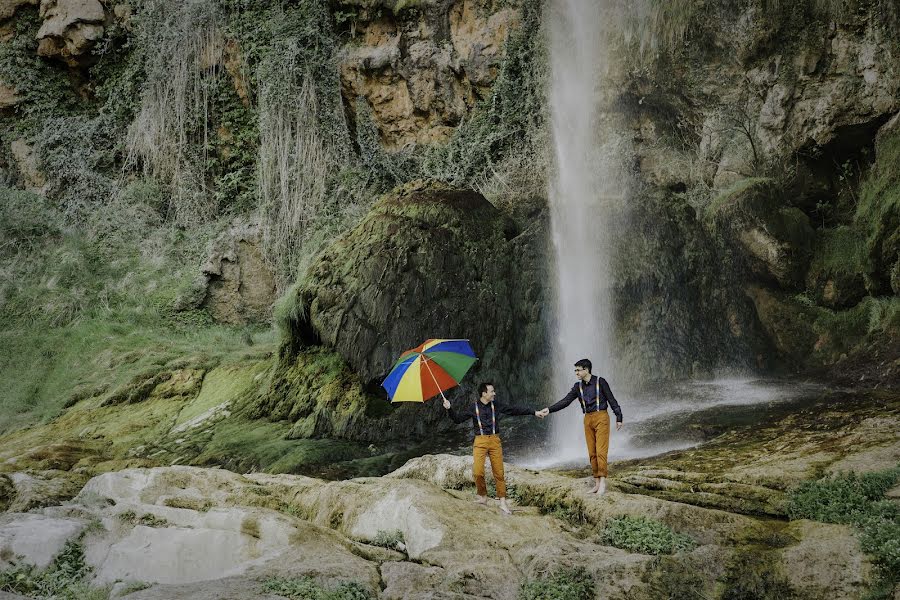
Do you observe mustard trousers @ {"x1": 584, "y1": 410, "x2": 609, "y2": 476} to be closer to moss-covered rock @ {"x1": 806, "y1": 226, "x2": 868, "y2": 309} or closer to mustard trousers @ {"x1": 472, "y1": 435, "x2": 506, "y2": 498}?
mustard trousers @ {"x1": 472, "y1": 435, "x2": 506, "y2": 498}

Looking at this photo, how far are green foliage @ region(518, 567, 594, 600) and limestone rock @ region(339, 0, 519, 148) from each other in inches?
583

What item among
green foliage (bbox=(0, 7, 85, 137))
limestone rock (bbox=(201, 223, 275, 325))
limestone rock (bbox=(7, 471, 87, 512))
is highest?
green foliage (bbox=(0, 7, 85, 137))

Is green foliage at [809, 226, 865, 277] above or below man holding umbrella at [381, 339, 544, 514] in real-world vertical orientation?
above

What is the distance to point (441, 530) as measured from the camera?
5.18 meters

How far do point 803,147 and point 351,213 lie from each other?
10300mm

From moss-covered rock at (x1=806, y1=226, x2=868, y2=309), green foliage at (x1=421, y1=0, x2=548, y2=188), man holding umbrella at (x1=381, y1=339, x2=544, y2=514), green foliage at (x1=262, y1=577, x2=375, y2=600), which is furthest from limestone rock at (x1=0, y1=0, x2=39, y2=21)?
moss-covered rock at (x1=806, y1=226, x2=868, y2=309)

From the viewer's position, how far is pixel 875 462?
5.89 metres

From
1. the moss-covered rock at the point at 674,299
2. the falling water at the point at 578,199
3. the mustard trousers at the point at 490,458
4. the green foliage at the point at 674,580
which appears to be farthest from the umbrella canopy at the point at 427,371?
the moss-covered rock at the point at 674,299

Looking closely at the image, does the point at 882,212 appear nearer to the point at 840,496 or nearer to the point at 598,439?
the point at 840,496

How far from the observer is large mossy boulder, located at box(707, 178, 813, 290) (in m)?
13.4

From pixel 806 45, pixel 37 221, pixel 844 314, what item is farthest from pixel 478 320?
pixel 37 221

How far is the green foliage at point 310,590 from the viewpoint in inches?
164

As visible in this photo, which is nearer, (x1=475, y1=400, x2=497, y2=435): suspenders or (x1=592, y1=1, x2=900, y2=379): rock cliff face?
(x1=475, y1=400, x2=497, y2=435): suspenders

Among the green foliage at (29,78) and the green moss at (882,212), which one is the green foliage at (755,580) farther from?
the green foliage at (29,78)
